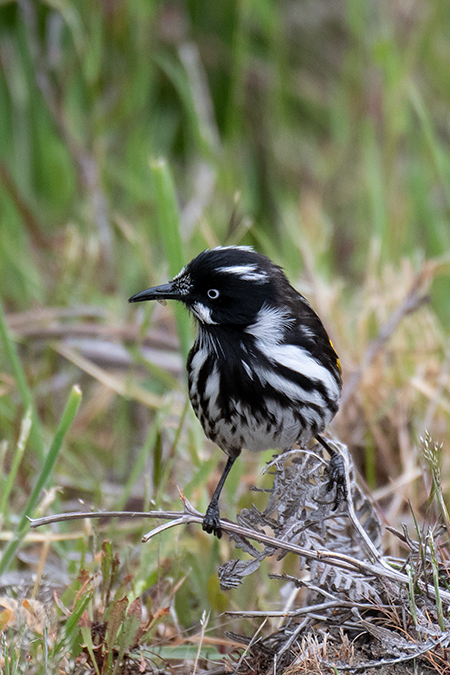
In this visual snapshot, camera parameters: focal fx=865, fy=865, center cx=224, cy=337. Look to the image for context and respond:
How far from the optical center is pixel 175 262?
3.31 m

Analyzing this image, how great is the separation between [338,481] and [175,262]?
4.12ft

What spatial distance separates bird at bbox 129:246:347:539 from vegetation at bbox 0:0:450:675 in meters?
0.29

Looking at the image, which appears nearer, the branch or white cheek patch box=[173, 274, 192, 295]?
the branch

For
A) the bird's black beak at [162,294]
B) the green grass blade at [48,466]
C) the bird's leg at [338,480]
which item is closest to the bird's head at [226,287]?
the bird's black beak at [162,294]

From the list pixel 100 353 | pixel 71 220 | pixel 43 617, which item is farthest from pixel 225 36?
pixel 43 617

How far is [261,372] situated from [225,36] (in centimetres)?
495

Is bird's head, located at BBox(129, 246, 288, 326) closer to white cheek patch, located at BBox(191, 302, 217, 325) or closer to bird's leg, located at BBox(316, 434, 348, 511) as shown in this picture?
white cheek patch, located at BBox(191, 302, 217, 325)

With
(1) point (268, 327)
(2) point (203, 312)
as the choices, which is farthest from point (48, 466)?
(1) point (268, 327)

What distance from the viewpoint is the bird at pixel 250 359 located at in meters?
2.57

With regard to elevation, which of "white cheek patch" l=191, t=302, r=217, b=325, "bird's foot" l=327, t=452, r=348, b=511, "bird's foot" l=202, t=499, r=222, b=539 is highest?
"white cheek patch" l=191, t=302, r=217, b=325

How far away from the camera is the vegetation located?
2.59 m

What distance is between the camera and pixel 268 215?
6.49 m

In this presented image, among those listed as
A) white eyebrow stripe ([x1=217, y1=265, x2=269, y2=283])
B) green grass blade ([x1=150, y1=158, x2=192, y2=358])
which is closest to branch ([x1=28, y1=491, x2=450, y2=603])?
white eyebrow stripe ([x1=217, y1=265, x2=269, y2=283])

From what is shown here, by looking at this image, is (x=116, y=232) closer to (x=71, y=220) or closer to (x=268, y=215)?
(x=71, y=220)
